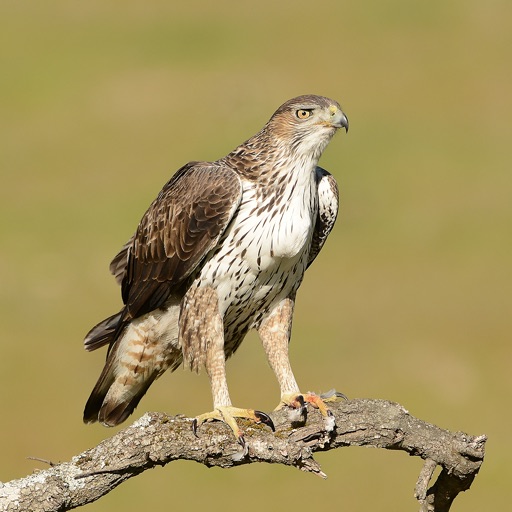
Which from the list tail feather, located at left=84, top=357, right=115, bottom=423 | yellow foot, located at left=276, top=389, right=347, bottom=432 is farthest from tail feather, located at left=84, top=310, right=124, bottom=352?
yellow foot, located at left=276, top=389, right=347, bottom=432

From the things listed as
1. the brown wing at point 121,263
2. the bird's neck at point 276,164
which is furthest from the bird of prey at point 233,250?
Answer: the brown wing at point 121,263

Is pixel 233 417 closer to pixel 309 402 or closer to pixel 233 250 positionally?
pixel 309 402

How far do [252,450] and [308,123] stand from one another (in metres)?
2.45

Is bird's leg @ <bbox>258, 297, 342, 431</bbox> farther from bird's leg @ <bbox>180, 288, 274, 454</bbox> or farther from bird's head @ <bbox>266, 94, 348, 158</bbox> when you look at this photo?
bird's head @ <bbox>266, 94, 348, 158</bbox>

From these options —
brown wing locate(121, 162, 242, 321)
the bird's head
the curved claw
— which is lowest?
the curved claw

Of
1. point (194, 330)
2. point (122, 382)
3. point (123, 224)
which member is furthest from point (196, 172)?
point (123, 224)

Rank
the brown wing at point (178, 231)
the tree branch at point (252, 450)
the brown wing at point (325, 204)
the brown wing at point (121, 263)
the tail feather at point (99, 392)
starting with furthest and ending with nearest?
the brown wing at point (121, 263) → the tail feather at point (99, 392) → the brown wing at point (325, 204) → the brown wing at point (178, 231) → the tree branch at point (252, 450)

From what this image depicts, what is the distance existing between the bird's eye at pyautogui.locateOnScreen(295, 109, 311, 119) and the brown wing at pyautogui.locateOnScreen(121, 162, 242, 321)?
62 cm

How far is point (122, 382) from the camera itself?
10.0 metres

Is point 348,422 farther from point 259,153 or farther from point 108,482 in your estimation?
point 259,153

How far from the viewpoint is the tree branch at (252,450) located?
7.71m

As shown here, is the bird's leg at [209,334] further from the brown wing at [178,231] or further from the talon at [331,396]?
the talon at [331,396]

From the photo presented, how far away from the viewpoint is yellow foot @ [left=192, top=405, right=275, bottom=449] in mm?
8164

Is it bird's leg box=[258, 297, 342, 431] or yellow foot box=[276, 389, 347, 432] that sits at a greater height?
bird's leg box=[258, 297, 342, 431]
